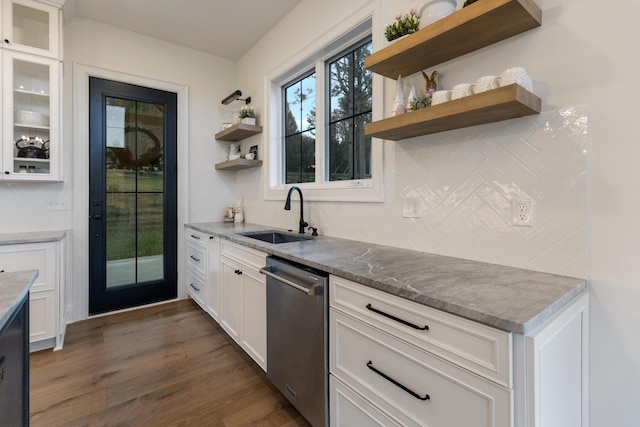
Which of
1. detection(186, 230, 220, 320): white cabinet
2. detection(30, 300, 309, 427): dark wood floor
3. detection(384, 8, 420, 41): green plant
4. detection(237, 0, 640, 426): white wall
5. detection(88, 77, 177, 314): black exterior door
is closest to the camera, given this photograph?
detection(237, 0, 640, 426): white wall

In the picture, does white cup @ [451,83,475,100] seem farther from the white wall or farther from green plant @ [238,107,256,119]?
green plant @ [238,107,256,119]

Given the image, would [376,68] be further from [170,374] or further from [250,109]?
[170,374]

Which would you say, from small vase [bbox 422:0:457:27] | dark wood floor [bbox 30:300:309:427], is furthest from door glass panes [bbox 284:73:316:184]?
dark wood floor [bbox 30:300:309:427]

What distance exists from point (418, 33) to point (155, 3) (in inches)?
98.2

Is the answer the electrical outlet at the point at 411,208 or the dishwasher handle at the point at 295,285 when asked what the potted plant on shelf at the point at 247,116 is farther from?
the electrical outlet at the point at 411,208

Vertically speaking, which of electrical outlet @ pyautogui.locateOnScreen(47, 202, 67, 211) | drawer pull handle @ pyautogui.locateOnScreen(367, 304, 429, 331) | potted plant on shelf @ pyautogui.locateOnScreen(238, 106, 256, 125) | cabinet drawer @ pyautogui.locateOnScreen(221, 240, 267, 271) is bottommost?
drawer pull handle @ pyautogui.locateOnScreen(367, 304, 429, 331)

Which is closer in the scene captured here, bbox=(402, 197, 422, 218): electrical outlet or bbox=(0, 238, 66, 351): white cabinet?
bbox=(402, 197, 422, 218): electrical outlet

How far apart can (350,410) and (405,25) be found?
1.77 meters

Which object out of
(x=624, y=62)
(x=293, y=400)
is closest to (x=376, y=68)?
(x=624, y=62)

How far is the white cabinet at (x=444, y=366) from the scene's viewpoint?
0.78 metres

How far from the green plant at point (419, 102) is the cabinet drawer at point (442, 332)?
36.1 inches

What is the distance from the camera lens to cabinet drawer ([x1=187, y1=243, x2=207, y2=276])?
2.89m

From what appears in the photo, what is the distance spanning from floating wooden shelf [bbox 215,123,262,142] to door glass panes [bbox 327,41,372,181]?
1.02 meters

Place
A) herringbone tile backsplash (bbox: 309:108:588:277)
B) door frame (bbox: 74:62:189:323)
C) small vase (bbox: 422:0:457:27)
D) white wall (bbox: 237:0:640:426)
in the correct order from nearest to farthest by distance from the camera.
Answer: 1. white wall (bbox: 237:0:640:426)
2. herringbone tile backsplash (bbox: 309:108:588:277)
3. small vase (bbox: 422:0:457:27)
4. door frame (bbox: 74:62:189:323)
